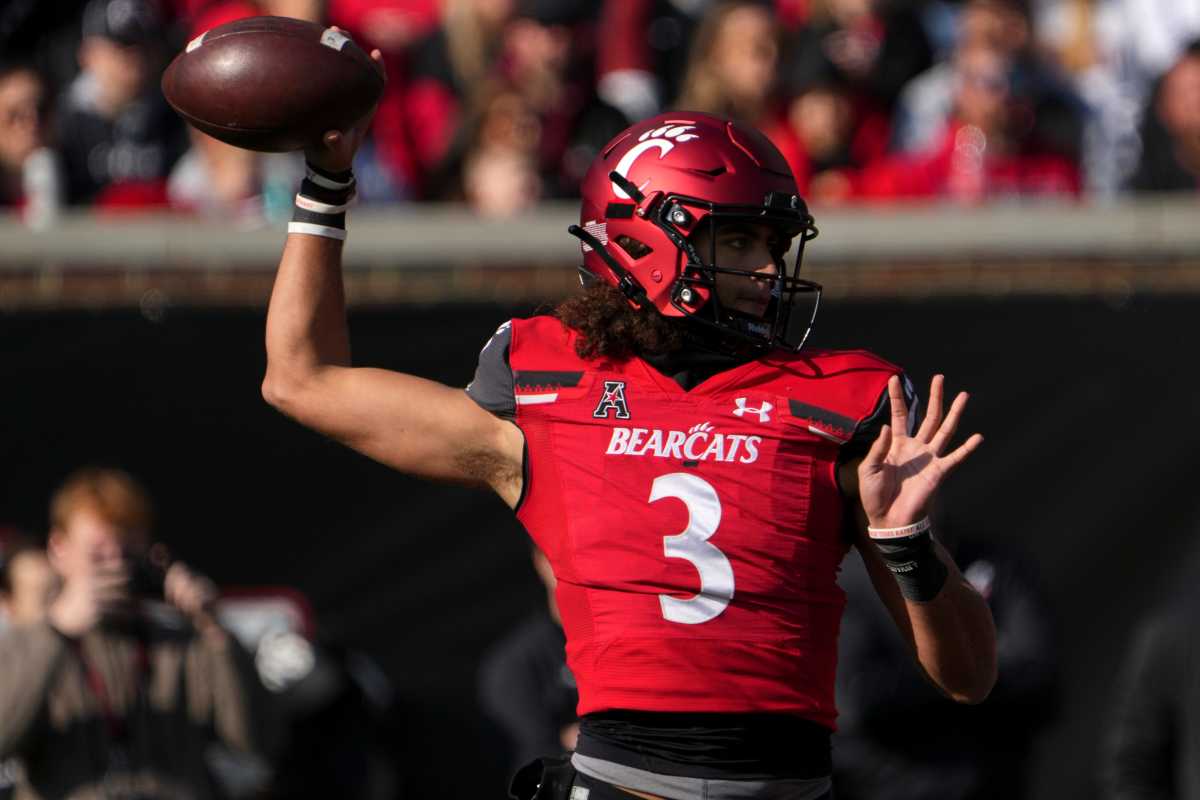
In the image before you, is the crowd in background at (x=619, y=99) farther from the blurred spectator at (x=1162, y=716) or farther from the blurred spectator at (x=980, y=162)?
the blurred spectator at (x=1162, y=716)

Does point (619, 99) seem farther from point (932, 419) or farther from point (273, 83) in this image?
point (932, 419)

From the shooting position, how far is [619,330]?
3414 mm

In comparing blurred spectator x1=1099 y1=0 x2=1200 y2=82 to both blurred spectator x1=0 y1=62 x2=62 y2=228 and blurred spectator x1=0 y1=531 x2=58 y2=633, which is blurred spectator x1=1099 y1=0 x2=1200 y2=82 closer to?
blurred spectator x1=0 y1=62 x2=62 y2=228

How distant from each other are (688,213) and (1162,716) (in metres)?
2.87

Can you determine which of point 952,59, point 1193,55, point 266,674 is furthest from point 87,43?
point 1193,55

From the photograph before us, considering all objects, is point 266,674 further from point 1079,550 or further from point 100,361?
point 1079,550

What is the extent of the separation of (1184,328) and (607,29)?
300 cm

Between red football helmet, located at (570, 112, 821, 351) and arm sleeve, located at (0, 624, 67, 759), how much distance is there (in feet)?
9.20

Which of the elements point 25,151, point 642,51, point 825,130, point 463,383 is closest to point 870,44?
point 825,130

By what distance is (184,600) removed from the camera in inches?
238

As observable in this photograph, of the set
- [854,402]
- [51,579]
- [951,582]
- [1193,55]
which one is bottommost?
[51,579]

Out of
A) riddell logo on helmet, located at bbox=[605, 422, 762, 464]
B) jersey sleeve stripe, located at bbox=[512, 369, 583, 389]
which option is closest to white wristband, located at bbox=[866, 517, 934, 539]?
riddell logo on helmet, located at bbox=[605, 422, 762, 464]

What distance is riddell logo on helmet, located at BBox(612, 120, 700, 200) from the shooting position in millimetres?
3512

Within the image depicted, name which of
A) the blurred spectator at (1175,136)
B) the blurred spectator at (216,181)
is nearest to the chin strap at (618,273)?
the blurred spectator at (216,181)
